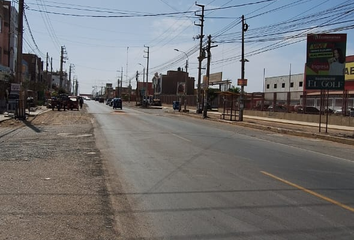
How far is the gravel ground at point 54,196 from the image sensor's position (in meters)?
5.05

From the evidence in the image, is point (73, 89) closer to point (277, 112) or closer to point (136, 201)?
point (277, 112)

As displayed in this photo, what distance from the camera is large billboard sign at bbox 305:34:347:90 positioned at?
2205 cm

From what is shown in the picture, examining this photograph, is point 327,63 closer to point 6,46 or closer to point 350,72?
point 350,72

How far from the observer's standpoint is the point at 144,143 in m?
15.3

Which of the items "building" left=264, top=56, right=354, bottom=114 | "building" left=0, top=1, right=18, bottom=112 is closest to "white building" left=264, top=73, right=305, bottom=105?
"building" left=264, top=56, right=354, bottom=114

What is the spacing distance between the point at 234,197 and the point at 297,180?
2.42 m

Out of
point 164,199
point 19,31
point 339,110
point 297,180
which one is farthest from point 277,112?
point 164,199

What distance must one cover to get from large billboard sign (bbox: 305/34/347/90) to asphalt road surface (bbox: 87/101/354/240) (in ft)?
32.4

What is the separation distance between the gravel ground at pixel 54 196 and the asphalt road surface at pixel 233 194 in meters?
0.38

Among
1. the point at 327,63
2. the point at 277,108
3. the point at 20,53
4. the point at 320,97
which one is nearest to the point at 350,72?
the point at 277,108

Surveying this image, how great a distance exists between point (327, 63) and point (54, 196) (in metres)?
19.4

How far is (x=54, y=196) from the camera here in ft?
22.1

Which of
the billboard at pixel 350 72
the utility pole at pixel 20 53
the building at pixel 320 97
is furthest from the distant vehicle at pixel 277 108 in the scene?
the utility pole at pixel 20 53

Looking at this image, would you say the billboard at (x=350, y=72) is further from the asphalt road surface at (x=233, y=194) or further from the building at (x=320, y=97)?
the asphalt road surface at (x=233, y=194)
